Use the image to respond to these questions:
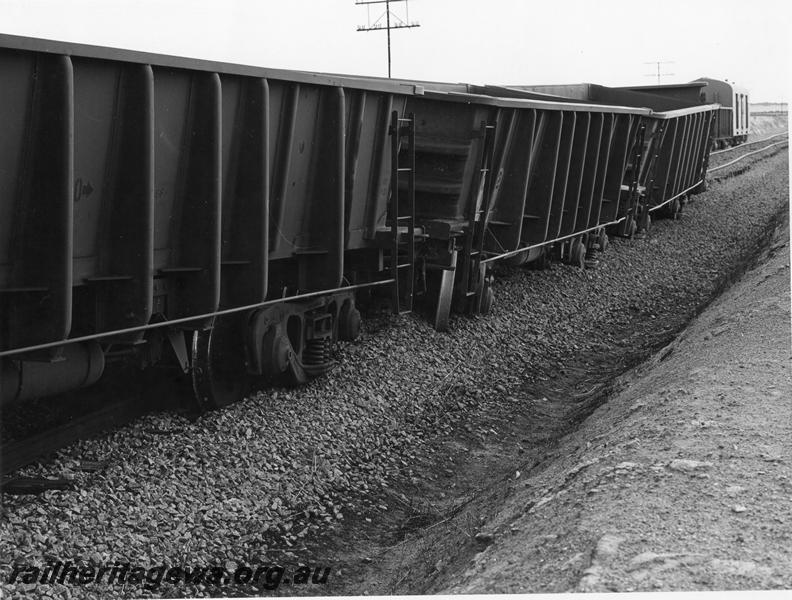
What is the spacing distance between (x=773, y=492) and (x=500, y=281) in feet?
27.8

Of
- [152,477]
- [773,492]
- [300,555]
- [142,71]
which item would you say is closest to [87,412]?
[152,477]

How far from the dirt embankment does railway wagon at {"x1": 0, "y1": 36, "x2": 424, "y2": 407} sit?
2420 millimetres

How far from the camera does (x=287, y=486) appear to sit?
20.9 feet

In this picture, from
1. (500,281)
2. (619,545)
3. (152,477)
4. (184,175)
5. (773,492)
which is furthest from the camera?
(500,281)

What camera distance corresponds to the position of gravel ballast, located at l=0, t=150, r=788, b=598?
5.19m

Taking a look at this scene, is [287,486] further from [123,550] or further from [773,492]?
[773,492]

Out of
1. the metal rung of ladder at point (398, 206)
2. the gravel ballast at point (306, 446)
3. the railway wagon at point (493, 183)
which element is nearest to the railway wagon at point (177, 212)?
the metal rung of ladder at point (398, 206)

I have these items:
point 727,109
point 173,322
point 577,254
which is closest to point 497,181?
point 577,254

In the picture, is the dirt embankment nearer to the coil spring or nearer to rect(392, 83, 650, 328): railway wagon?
the coil spring

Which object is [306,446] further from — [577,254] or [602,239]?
[602,239]

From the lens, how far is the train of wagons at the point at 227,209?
16.9ft

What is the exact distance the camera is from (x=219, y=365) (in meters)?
7.32

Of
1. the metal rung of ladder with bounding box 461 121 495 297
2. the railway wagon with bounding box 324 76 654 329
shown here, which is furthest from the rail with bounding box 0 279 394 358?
the metal rung of ladder with bounding box 461 121 495 297

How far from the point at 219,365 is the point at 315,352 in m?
1.12
